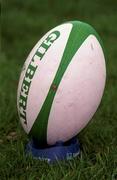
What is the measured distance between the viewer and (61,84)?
3.70 meters

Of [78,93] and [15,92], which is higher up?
[78,93]

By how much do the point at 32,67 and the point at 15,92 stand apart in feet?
5.77

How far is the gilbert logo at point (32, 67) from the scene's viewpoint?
3775 mm

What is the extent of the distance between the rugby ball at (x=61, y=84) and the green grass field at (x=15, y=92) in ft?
0.80

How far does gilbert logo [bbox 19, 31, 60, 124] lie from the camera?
378cm

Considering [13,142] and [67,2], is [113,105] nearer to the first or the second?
[13,142]

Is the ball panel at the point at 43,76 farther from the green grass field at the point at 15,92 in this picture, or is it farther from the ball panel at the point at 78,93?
the green grass field at the point at 15,92

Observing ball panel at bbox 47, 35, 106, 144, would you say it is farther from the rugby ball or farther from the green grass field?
the green grass field

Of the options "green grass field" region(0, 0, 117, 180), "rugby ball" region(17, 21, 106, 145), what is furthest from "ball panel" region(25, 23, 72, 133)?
"green grass field" region(0, 0, 117, 180)

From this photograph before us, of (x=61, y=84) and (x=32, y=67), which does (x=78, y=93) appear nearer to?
(x=61, y=84)

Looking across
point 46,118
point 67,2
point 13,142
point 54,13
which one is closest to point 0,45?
point 54,13

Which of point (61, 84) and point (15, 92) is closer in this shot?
point (61, 84)

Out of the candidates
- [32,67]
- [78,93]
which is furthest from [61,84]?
[32,67]

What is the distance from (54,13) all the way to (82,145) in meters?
5.04
